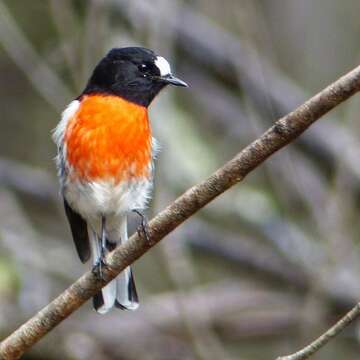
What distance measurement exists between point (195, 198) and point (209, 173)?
11.2 ft

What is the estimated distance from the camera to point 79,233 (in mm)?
4781

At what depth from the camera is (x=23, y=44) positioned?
698 centimetres

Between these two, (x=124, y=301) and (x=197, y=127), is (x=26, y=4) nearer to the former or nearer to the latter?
(x=197, y=127)

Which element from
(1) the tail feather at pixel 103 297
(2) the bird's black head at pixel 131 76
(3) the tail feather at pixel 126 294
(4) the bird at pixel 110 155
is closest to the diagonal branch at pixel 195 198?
(4) the bird at pixel 110 155

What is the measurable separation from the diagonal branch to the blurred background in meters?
1.75

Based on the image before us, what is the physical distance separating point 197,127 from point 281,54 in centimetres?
144

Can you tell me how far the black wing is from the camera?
4.70m

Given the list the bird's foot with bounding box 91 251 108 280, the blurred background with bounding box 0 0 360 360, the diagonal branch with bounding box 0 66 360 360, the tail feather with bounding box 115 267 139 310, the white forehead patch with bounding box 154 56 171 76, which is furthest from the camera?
the blurred background with bounding box 0 0 360 360

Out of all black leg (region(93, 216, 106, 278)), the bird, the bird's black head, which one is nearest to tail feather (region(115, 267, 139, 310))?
the bird

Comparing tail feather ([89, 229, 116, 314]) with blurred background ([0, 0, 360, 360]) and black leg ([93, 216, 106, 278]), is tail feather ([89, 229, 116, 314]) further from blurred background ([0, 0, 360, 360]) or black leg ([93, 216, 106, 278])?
blurred background ([0, 0, 360, 360])

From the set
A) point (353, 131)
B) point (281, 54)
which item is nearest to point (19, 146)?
point (281, 54)

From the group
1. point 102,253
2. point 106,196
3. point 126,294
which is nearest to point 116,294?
point 126,294

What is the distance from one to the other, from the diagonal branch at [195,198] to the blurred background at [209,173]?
5.73 ft

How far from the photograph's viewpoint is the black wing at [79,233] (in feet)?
15.4
